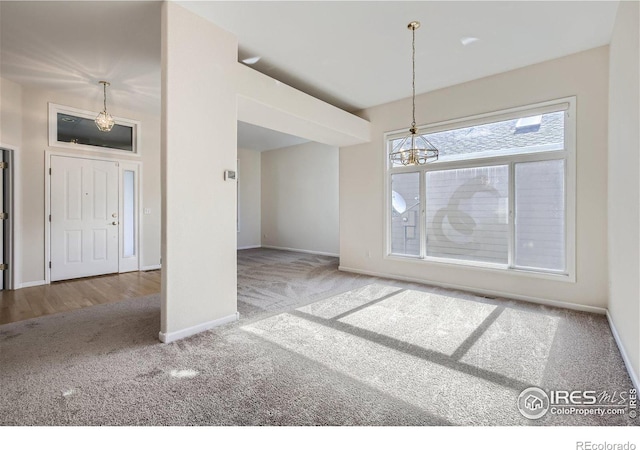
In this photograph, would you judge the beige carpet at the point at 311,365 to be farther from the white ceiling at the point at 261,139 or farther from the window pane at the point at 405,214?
the white ceiling at the point at 261,139

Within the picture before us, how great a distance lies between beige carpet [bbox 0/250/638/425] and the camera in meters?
1.78

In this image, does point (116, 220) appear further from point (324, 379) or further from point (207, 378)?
point (324, 379)

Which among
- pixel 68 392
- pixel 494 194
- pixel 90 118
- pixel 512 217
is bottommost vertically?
pixel 68 392

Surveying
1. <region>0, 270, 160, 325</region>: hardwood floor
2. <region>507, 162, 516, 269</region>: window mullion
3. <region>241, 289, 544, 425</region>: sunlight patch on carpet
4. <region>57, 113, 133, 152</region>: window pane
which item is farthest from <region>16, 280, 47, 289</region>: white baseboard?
<region>507, 162, 516, 269</region>: window mullion

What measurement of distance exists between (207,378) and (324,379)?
0.81 m

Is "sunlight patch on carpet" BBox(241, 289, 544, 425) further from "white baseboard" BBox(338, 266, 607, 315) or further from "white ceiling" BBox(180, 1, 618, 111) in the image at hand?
"white ceiling" BBox(180, 1, 618, 111)

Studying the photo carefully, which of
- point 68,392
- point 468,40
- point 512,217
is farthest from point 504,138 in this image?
point 68,392

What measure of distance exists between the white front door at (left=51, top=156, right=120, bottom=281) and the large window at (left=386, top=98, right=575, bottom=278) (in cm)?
497

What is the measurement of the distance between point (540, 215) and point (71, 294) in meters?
6.39

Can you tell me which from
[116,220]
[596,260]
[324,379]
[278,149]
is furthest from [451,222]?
[278,149]

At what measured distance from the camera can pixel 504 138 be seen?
4.27m

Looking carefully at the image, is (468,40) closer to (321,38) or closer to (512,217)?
(321,38)

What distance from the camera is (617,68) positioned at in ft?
9.27

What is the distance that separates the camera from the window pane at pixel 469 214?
171 inches
